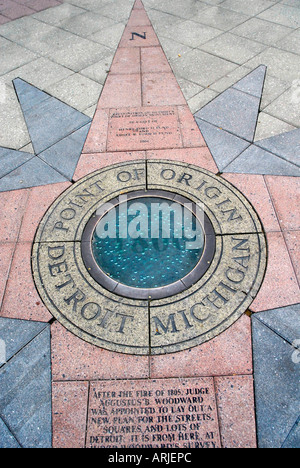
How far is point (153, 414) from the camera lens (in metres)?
2.95

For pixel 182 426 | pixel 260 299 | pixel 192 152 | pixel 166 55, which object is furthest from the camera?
pixel 166 55

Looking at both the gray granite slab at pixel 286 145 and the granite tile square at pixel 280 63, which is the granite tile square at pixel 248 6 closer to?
the granite tile square at pixel 280 63

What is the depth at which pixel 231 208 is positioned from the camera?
429cm

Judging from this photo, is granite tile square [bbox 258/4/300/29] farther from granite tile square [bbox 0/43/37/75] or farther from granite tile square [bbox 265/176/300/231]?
granite tile square [bbox 0/43/37/75]

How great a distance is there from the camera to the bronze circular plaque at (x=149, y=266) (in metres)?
3.42

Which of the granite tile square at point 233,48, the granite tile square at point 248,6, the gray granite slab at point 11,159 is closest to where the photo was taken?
the gray granite slab at point 11,159

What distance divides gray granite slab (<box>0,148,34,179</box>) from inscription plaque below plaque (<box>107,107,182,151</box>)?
1248 millimetres

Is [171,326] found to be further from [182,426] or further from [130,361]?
[182,426]

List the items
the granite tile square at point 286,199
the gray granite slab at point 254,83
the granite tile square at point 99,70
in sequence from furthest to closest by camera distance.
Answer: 1. the granite tile square at point 99,70
2. the gray granite slab at point 254,83
3. the granite tile square at point 286,199

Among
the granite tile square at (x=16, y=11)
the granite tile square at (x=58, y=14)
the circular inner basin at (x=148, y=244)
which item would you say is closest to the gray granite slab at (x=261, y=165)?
the circular inner basin at (x=148, y=244)

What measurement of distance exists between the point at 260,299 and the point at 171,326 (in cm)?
96

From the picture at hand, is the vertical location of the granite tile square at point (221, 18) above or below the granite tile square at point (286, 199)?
above

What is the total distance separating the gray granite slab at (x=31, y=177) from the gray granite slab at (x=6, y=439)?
2.93 m

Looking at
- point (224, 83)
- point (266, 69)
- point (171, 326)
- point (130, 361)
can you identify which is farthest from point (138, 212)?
point (266, 69)
